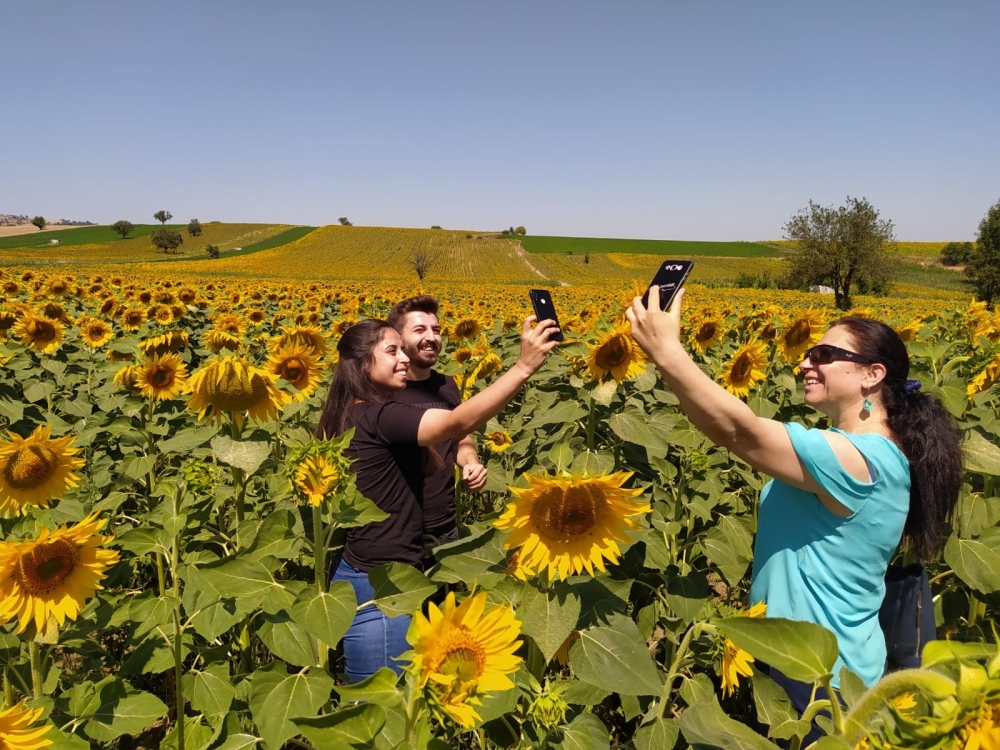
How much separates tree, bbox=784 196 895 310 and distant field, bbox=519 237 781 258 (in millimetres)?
31784

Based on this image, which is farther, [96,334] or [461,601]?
[96,334]

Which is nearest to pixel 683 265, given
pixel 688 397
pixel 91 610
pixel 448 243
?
pixel 688 397

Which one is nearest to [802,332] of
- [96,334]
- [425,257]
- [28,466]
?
[28,466]

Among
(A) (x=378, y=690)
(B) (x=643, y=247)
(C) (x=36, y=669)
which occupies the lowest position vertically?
(C) (x=36, y=669)

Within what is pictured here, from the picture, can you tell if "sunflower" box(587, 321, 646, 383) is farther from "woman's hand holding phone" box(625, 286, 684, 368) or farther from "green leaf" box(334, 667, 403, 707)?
"green leaf" box(334, 667, 403, 707)

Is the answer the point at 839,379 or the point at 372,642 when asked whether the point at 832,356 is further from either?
the point at 372,642

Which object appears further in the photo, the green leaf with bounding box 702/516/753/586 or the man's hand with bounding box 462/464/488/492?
the man's hand with bounding box 462/464/488/492

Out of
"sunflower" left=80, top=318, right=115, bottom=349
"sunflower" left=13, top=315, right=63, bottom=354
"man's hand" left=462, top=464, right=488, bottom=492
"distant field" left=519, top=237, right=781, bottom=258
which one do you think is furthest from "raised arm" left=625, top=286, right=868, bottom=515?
"distant field" left=519, top=237, right=781, bottom=258

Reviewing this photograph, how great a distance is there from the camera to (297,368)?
148 inches

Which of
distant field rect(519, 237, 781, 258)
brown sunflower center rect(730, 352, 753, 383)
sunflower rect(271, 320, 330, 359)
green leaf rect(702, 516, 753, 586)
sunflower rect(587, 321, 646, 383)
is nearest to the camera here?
green leaf rect(702, 516, 753, 586)

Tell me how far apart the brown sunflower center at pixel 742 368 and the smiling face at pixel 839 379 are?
1.35 m

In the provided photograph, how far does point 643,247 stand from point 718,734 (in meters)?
85.3

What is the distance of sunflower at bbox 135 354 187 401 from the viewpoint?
3559 mm

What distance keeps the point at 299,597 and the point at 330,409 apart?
45.2 inches
